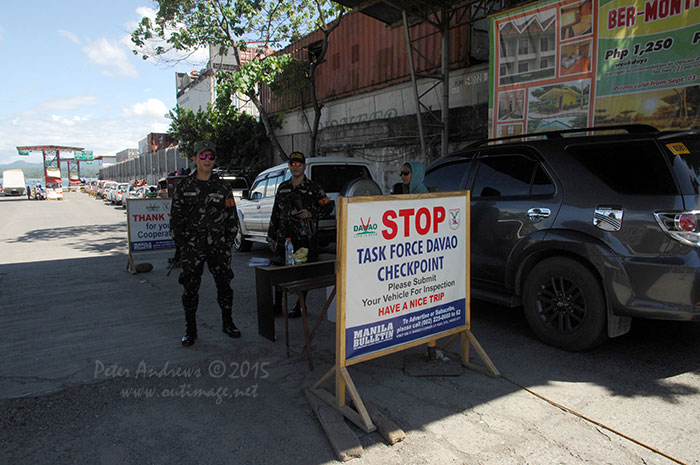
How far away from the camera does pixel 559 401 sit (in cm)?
316

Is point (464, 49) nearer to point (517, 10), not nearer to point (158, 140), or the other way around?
point (517, 10)

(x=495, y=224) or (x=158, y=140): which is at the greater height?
(x=158, y=140)

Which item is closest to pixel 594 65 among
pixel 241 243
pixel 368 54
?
pixel 241 243

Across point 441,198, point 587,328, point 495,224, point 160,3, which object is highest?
point 160,3

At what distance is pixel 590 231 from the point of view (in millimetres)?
3721

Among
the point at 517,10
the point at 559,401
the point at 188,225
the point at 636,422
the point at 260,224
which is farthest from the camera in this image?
the point at 260,224

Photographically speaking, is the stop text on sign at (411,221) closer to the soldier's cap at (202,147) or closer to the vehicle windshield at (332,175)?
the soldier's cap at (202,147)

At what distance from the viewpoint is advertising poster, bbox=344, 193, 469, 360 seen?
9.72 ft

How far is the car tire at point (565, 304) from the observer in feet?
12.2

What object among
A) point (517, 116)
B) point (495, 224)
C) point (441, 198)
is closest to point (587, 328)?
point (495, 224)

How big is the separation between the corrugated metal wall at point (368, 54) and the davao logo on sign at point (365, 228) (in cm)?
1021

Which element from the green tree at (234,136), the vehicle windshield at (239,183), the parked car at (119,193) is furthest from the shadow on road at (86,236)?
the parked car at (119,193)

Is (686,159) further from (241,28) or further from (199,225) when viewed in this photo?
(241,28)

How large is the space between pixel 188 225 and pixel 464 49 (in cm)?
996
